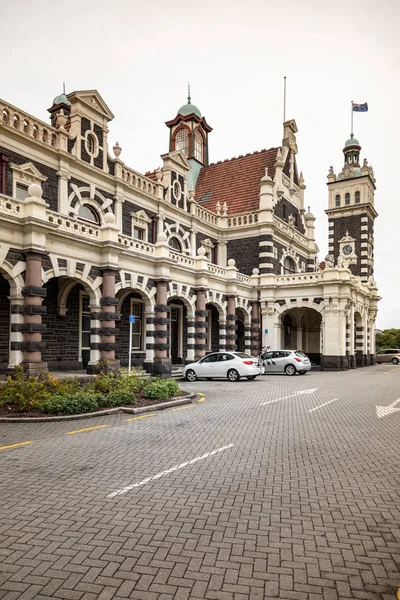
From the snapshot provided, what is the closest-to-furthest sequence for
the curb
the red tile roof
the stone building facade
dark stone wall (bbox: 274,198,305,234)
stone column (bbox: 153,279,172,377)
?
the curb < the stone building facade < stone column (bbox: 153,279,172,377) < the red tile roof < dark stone wall (bbox: 274,198,305,234)

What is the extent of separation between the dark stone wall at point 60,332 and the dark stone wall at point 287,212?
20504mm

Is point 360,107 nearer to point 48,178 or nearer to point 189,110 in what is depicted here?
point 189,110

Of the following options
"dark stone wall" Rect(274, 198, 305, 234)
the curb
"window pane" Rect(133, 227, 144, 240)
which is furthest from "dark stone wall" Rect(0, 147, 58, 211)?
"dark stone wall" Rect(274, 198, 305, 234)

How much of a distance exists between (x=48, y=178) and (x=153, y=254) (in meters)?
5.96

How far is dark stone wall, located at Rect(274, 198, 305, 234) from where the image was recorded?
123 ft

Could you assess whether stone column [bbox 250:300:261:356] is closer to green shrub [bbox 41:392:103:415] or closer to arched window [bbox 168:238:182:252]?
arched window [bbox 168:238:182:252]

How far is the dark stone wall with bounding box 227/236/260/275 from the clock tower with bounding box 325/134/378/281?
71.3 ft

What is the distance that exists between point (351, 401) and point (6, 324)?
13749mm

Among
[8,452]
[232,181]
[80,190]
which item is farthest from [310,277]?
[8,452]

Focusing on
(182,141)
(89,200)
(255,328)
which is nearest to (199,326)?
(255,328)

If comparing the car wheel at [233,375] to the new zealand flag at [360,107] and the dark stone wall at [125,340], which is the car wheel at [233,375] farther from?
the new zealand flag at [360,107]

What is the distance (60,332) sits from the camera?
21.3 metres

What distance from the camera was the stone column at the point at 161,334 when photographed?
73.4ft

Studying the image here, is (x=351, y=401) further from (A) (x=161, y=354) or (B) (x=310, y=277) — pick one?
(B) (x=310, y=277)
